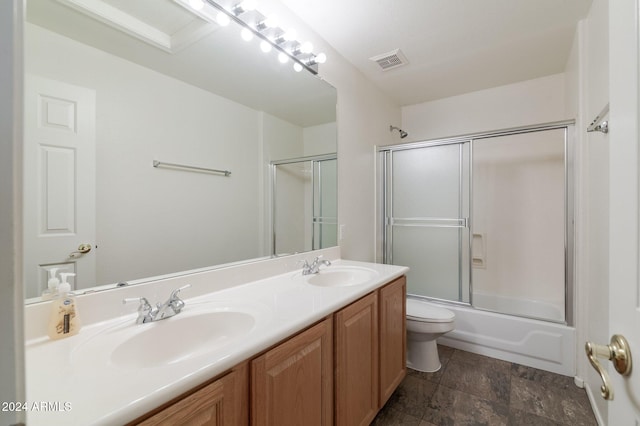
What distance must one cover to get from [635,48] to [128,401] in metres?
1.16

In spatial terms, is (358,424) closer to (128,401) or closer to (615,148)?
(128,401)

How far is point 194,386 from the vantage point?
24.9 inches

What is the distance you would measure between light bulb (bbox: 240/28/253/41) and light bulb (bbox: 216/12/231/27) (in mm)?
95

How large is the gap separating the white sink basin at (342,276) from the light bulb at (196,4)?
4.98 ft

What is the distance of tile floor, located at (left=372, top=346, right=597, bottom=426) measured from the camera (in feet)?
5.11

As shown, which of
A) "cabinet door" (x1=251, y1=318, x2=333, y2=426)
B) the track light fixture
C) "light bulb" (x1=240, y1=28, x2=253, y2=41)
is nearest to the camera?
"cabinet door" (x1=251, y1=318, x2=333, y2=426)

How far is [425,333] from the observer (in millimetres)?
1978

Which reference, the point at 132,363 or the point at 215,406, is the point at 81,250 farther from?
the point at 215,406

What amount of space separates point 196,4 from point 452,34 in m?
1.70

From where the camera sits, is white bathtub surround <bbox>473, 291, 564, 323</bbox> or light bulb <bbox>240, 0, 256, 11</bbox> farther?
white bathtub surround <bbox>473, 291, 564, 323</bbox>

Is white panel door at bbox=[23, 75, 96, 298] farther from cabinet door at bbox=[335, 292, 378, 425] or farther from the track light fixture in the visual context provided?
cabinet door at bbox=[335, 292, 378, 425]

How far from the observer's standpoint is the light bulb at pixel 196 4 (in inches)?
48.9

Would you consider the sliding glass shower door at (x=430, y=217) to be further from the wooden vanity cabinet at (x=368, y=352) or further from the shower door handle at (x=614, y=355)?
the shower door handle at (x=614, y=355)

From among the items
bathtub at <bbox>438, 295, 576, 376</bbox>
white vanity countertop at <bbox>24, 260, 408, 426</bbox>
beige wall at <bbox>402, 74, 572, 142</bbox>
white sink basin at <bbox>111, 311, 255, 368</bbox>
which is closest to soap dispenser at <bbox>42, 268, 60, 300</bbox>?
white vanity countertop at <bbox>24, 260, 408, 426</bbox>
